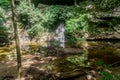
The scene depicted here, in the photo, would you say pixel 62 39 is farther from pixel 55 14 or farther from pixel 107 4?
pixel 107 4

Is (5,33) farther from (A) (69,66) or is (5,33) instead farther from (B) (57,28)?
(A) (69,66)

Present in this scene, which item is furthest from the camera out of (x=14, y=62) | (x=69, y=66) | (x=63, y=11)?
(x=63, y=11)

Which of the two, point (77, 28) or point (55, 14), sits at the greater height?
point (55, 14)

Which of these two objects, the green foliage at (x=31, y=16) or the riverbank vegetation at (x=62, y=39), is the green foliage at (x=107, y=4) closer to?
the riverbank vegetation at (x=62, y=39)

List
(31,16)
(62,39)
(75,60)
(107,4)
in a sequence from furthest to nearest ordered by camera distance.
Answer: (31,16) < (62,39) < (75,60) < (107,4)

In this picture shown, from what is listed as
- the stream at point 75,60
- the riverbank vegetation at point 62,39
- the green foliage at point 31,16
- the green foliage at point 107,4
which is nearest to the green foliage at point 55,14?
the riverbank vegetation at point 62,39

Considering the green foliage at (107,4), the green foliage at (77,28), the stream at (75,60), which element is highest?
the green foliage at (107,4)

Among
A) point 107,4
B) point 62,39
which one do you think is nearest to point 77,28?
point 62,39

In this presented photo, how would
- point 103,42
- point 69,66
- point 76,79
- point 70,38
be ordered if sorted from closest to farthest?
point 76,79, point 69,66, point 103,42, point 70,38

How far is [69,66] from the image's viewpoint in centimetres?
1095

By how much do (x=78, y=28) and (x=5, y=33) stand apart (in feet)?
23.3

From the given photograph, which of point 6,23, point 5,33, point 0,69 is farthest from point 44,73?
point 6,23

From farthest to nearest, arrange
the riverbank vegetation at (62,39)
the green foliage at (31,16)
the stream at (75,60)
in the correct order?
the green foliage at (31,16) → the riverbank vegetation at (62,39) → the stream at (75,60)

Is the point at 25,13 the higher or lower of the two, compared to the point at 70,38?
higher
